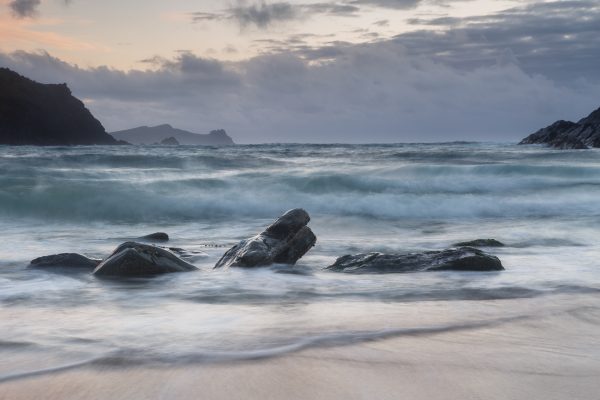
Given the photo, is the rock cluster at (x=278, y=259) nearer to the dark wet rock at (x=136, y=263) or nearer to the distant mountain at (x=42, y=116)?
the dark wet rock at (x=136, y=263)

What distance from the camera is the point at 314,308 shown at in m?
4.30

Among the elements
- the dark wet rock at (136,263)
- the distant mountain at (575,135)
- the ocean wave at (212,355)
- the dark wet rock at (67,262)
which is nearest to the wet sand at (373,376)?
the ocean wave at (212,355)

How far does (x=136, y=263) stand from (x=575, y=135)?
1819 inches

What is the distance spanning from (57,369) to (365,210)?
11279 millimetres

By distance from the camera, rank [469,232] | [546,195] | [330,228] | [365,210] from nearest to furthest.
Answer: [469,232] → [330,228] → [365,210] → [546,195]

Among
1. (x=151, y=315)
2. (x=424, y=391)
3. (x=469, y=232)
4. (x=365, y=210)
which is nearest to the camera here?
(x=424, y=391)

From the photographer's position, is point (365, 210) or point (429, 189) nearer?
point (365, 210)

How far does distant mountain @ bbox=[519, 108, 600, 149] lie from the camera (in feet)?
134

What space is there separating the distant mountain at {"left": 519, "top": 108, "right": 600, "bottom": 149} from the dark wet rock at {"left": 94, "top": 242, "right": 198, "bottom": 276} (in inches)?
1445

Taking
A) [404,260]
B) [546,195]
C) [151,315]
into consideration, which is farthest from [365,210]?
[151,315]

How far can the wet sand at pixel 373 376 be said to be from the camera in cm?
249

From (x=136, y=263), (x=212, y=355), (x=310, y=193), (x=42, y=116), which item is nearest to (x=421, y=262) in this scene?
(x=136, y=263)

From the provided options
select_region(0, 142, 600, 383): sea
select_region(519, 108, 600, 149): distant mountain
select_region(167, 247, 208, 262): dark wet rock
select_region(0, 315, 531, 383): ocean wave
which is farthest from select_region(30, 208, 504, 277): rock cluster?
select_region(519, 108, 600, 149): distant mountain

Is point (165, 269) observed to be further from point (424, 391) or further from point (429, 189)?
point (429, 189)
